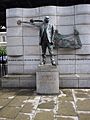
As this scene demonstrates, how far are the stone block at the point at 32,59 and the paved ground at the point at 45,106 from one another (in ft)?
9.14

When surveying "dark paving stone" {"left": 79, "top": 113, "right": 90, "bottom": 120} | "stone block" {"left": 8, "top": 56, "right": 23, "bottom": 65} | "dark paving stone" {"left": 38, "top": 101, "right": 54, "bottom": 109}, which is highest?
"stone block" {"left": 8, "top": 56, "right": 23, "bottom": 65}

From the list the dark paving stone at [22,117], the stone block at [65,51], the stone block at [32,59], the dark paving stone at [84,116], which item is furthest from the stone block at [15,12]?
the dark paving stone at [84,116]

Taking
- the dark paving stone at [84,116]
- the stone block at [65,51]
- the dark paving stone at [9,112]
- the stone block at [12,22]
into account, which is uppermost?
the stone block at [12,22]

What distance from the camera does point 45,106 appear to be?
372 inches

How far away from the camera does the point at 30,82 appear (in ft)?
45.4

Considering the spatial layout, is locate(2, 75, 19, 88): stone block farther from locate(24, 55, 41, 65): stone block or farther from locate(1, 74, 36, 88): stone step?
locate(24, 55, 41, 65): stone block

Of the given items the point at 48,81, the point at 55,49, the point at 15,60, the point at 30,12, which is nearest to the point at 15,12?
the point at 30,12

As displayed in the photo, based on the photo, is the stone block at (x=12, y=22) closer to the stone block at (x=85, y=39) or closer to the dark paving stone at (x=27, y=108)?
the stone block at (x=85, y=39)

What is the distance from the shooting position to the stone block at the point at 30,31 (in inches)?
586

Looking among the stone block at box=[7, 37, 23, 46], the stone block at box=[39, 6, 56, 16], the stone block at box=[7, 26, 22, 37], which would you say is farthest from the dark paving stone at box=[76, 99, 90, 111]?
the stone block at box=[7, 26, 22, 37]

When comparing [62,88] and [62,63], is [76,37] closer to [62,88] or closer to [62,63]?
[62,63]

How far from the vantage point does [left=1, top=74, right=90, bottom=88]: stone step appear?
43.9 ft

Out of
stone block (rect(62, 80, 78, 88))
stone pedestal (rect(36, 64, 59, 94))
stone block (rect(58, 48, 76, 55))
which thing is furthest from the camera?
stone block (rect(58, 48, 76, 55))

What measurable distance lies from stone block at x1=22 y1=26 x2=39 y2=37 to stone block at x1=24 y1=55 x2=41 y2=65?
4.34 ft
